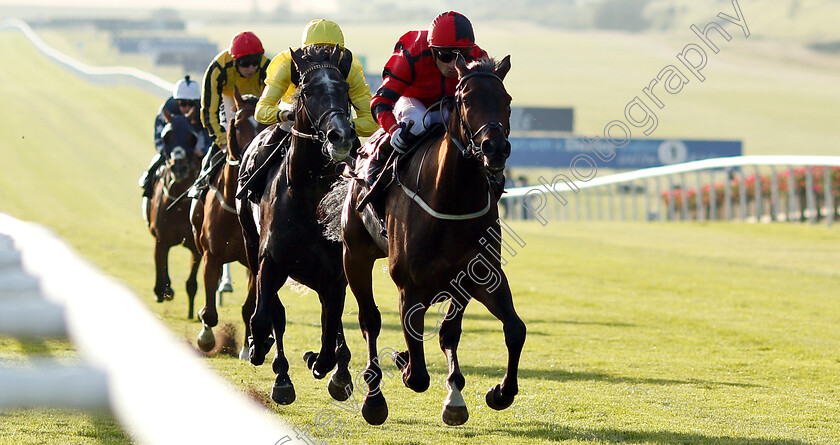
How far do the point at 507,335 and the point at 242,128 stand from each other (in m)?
3.57

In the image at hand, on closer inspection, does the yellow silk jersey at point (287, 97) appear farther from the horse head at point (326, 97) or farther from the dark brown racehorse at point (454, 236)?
the dark brown racehorse at point (454, 236)

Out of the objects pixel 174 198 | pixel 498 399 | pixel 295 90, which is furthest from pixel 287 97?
pixel 174 198

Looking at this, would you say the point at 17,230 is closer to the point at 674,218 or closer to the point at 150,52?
the point at 674,218

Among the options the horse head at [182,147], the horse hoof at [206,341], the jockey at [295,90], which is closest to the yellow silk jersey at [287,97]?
the jockey at [295,90]

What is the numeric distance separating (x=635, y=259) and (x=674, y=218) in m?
9.99

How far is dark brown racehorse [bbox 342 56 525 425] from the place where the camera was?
5164 mm

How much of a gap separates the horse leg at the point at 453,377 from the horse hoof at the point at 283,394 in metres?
1.04

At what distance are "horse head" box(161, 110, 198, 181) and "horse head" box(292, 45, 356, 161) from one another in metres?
4.33

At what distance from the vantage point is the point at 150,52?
73625 mm

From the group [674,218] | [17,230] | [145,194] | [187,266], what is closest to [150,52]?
[674,218]

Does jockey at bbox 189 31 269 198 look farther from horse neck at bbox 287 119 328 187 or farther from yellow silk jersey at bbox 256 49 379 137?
horse neck at bbox 287 119 328 187

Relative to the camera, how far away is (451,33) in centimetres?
A: 575

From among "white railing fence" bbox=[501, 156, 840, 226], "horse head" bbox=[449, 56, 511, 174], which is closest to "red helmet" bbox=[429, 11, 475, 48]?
"horse head" bbox=[449, 56, 511, 174]

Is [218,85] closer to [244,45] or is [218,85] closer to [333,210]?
[244,45]
